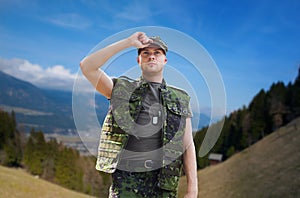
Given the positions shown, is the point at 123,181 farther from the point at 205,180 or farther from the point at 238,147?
the point at 238,147

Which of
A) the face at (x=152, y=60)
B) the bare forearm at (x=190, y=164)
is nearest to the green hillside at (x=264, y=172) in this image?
the bare forearm at (x=190, y=164)

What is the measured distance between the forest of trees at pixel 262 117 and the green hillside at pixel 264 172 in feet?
8.35

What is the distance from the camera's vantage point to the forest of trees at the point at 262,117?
45.6 meters

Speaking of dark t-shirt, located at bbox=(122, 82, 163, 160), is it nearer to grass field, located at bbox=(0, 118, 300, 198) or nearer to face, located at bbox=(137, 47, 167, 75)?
face, located at bbox=(137, 47, 167, 75)

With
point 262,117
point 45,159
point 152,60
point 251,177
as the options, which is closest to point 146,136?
Result: point 152,60

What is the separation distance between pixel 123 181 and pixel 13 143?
4909cm

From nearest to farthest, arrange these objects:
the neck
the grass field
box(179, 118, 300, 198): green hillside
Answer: the neck
the grass field
box(179, 118, 300, 198): green hillside

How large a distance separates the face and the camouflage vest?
13 cm

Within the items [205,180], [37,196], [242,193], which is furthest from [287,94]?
[37,196]

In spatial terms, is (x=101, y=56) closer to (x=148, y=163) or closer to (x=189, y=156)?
(x=148, y=163)

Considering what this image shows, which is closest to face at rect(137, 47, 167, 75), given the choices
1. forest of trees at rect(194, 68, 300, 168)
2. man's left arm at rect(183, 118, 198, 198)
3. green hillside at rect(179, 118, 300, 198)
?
man's left arm at rect(183, 118, 198, 198)

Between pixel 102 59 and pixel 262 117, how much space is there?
46977 millimetres

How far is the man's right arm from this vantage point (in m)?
2.21

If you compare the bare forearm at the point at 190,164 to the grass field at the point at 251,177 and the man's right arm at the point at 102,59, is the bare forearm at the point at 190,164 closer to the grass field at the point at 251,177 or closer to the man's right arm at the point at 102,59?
the man's right arm at the point at 102,59
